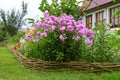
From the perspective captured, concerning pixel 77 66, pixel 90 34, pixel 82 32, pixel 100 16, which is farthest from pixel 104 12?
pixel 77 66

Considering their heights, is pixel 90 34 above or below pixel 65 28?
below

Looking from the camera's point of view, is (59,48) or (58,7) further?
(58,7)

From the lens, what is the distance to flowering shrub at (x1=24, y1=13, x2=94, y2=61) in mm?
7871

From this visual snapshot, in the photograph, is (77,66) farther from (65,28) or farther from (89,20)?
(89,20)

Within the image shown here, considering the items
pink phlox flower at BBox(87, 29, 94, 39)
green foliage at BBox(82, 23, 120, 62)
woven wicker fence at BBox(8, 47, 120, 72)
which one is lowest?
woven wicker fence at BBox(8, 47, 120, 72)

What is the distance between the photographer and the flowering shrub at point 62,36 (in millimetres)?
7871

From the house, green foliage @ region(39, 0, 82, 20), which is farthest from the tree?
green foliage @ region(39, 0, 82, 20)

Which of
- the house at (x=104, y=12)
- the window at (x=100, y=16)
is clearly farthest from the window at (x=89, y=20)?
the window at (x=100, y=16)

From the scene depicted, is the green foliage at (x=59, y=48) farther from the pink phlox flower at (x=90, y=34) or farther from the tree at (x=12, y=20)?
the tree at (x=12, y=20)

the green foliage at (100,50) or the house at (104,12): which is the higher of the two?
the house at (104,12)

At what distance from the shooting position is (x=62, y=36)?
25.6 ft

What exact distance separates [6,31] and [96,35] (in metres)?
32.5

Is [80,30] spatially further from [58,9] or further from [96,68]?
[58,9]

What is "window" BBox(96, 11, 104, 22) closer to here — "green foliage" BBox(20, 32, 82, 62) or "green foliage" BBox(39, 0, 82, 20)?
"green foliage" BBox(39, 0, 82, 20)
